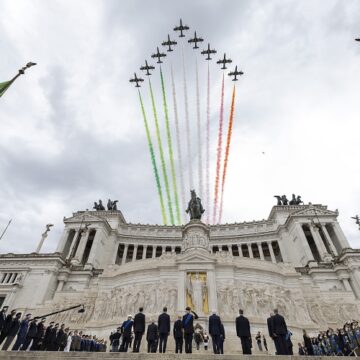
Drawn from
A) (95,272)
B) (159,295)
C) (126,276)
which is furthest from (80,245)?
(159,295)

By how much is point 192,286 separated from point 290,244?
3632 centimetres

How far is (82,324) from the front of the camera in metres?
25.2

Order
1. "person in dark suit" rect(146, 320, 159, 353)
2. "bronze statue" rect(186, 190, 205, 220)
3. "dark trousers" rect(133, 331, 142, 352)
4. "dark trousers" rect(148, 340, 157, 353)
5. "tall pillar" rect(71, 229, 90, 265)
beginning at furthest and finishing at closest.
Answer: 1. "tall pillar" rect(71, 229, 90, 265)
2. "bronze statue" rect(186, 190, 205, 220)
3. "dark trousers" rect(148, 340, 157, 353)
4. "person in dark suit" rect(146, 320, 159, 353)
5. "dark trousers" rect(133, 331, 142, 352)

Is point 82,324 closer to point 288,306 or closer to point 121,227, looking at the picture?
point 288,306

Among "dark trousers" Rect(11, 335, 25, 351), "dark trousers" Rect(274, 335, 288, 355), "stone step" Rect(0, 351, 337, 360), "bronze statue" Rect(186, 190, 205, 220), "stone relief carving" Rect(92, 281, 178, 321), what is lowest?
"stone step" Rect(0, 351, 337, 360)

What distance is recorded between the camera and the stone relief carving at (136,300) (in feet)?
79.5

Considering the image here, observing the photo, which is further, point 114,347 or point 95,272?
point 95,272

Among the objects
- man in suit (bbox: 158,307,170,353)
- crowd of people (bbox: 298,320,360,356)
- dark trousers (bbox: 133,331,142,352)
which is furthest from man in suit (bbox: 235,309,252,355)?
crowd of people (bbox: 298,320,360,356)

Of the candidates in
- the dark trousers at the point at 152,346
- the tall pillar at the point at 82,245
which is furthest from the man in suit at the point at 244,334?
the tall pillar at the point at 82,245

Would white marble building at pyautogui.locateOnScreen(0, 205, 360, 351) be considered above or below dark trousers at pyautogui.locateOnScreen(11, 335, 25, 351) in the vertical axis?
above

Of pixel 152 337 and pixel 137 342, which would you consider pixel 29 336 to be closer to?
pixel 137 342

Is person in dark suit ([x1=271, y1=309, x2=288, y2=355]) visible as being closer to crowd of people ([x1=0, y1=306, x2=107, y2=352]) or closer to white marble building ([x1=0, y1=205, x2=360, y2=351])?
white marble building ([x1=0, y1=205, x2=360, y2=351])

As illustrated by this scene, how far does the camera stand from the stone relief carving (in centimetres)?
2424

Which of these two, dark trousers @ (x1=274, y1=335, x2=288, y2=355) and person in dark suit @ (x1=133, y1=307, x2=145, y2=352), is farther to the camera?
person in dark suit @ (x1=133, y1=307, x2=145, y2=352)
